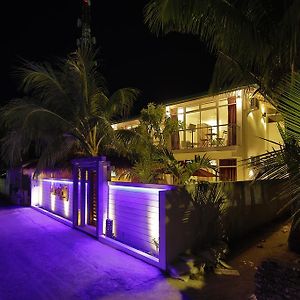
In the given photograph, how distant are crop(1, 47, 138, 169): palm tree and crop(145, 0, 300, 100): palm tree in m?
5.53

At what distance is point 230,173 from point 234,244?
802cm

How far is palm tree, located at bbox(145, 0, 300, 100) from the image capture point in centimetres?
555

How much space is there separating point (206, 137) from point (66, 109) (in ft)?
26.5

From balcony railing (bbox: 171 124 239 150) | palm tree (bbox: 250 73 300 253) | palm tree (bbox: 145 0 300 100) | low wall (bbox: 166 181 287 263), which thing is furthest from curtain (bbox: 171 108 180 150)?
palm tree (bbox: 250 73 300 253)

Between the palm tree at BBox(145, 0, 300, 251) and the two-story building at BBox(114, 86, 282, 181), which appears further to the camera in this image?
the two-story building at BBox(114, 86, 282, 181)

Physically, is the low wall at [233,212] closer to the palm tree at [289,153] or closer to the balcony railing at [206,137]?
the palm tree at [289,153]

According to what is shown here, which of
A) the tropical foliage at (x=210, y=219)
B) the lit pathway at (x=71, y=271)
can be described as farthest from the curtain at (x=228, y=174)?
the lit pathway at (x=71, y=271)

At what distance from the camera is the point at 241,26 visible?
18.5 feet

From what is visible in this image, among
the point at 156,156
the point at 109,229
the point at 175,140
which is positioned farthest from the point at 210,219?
the point at 175,140

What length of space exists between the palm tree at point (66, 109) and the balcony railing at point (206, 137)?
544 centimetres

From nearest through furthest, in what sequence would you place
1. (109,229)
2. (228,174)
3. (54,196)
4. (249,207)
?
(249,207)
(109,229)
(54,196)
(228,174)

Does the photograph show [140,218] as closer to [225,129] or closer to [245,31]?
[245,31]

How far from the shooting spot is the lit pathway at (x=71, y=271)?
564 cm

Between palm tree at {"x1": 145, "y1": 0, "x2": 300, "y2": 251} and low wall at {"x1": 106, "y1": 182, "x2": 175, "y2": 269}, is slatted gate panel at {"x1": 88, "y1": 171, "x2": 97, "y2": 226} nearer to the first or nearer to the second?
low wall at {"x1": 106, "y1": 182, "x2": 175, "y2": 269}
